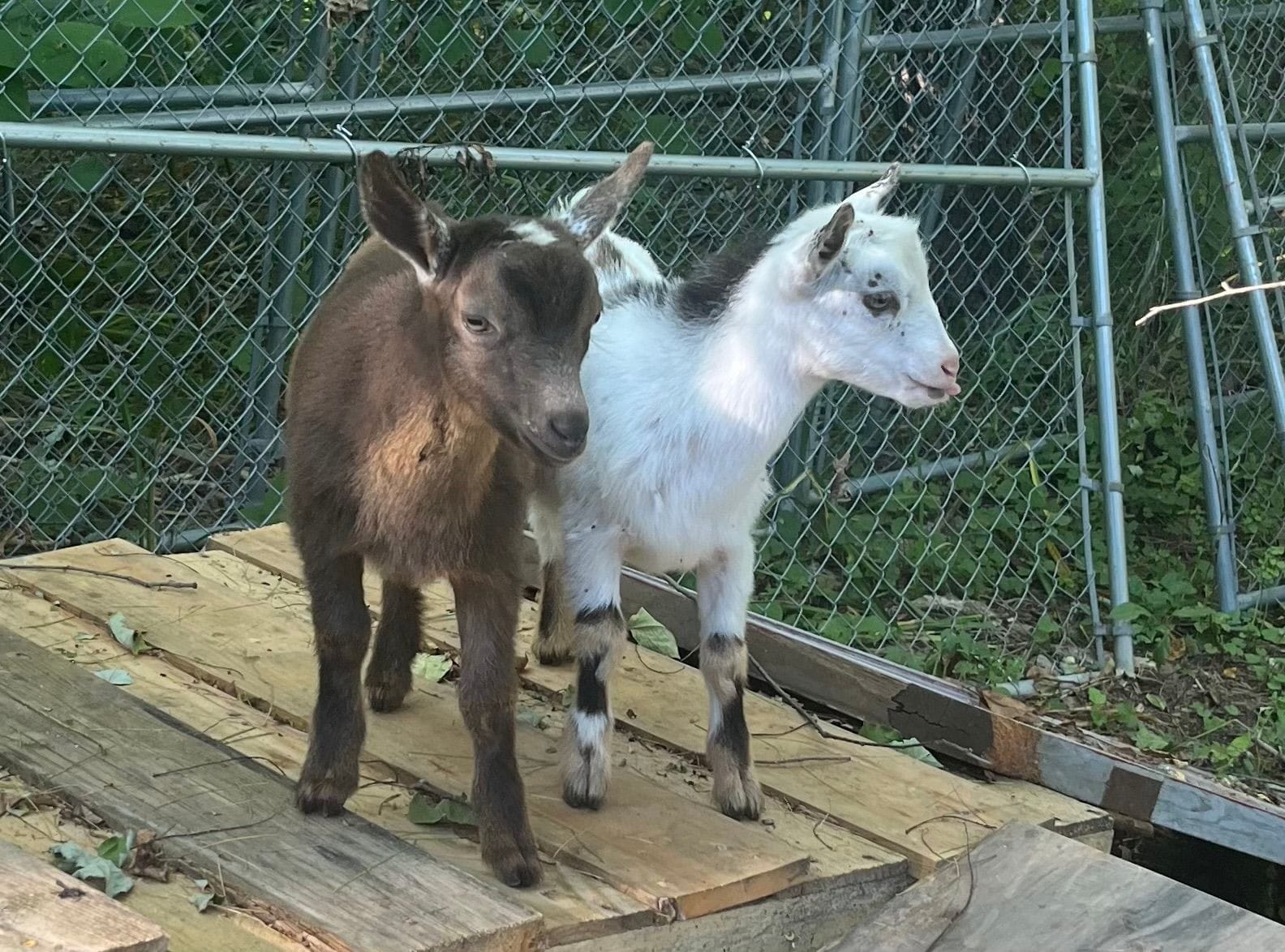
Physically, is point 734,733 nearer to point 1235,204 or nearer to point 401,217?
point 401,217

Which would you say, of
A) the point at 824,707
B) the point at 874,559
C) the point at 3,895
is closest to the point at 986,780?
the point at 824,707

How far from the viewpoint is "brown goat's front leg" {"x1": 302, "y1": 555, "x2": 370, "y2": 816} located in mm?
3160

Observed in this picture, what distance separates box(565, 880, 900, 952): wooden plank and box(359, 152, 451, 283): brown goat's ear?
1319 mm

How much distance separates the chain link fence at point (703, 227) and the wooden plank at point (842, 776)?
1.20m

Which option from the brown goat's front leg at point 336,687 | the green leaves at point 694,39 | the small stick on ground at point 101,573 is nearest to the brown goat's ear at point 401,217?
the brown goat's front leg at point 336,687

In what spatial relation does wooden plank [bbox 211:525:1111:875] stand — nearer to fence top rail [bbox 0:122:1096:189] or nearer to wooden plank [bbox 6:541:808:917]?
wooden plank [bbox 6:541:808:917]

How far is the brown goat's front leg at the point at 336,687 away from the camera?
3.16 meters

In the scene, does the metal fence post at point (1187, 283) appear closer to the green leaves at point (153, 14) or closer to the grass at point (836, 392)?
the grass at point (836, 392)

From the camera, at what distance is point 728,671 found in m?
3.62

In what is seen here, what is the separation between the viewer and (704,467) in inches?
140

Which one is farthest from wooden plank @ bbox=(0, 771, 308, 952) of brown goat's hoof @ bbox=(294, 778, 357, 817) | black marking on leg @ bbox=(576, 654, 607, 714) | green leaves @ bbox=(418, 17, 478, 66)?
green leaves @ bbox=(418, 17, 478, 66)

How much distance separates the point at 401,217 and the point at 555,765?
1413 millimetres

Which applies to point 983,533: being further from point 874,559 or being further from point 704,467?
point 704,467

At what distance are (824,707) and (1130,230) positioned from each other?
3.14 metres
